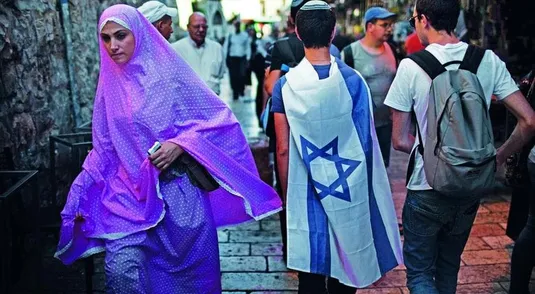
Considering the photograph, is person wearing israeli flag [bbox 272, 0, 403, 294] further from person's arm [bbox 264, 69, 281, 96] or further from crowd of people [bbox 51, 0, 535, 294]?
person's arm [bbox 264, 69, 281, 96]

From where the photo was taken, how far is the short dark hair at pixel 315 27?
109 inches

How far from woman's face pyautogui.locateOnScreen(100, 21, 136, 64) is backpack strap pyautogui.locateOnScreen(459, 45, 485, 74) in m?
1.56

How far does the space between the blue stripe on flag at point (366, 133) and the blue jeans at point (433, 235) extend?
0.16m

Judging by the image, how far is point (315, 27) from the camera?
2.77m

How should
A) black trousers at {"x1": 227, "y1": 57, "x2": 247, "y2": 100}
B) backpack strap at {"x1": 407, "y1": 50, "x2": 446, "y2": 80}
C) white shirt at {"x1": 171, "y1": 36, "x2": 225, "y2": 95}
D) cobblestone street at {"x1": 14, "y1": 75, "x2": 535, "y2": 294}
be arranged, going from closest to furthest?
1. backpack strap at {"x1": 407, "y1": 50, "x2": 446, "y2": 80}
2. cobblestone street at {"x1": 14, "y1": 75, "x2": 535, "y2": 294}
3. white shirt at {"x1": 171, "y1": 36, "x2": 225, "y2": 95}
4. black trousers at {"x1": 227, "y1": 57, "x2": 247, "y2": 100}

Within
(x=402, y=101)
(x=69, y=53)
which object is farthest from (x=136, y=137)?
A: (x=69, y=53)

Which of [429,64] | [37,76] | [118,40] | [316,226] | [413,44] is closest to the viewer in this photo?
[429,64]

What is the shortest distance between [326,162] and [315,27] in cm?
65

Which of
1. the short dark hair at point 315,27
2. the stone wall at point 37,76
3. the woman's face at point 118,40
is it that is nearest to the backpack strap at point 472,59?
the short dark hair at point 315,27

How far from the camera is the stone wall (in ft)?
12.9

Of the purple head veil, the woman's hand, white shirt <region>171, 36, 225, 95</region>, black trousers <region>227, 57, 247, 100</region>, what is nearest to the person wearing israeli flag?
the purple head veil

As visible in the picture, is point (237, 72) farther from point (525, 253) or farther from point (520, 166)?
point (525, 253)

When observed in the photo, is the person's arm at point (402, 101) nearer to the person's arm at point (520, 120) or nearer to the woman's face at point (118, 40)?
→ the person's arm at point (520, 120)

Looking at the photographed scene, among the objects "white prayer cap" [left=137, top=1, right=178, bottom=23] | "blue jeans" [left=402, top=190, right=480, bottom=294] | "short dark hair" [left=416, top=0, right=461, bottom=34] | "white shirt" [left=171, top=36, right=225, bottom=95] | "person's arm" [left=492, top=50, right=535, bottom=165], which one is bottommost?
"blue jeans" [left=402, top=190, right=480, bottom=294]
